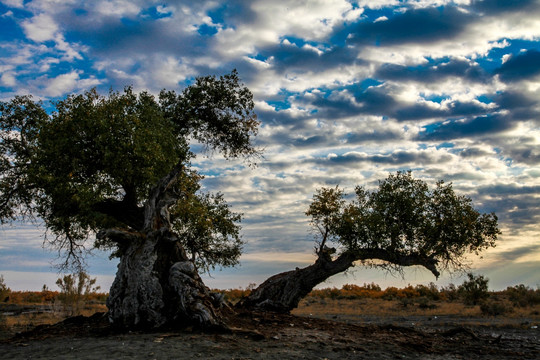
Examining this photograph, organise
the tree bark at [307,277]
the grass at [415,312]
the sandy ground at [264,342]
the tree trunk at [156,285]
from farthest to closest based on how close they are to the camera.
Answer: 1. the grass at [415,312]
2. the tree bark at [307,277]
3. the tree trunk at [156,285]
4. the sandy ground at [264,342]

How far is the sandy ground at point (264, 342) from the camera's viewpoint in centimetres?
1211

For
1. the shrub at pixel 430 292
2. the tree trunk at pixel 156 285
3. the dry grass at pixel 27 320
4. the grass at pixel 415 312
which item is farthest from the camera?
the shrub at pixel 430 292

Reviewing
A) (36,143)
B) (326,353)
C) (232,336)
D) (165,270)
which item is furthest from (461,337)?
(36,143)

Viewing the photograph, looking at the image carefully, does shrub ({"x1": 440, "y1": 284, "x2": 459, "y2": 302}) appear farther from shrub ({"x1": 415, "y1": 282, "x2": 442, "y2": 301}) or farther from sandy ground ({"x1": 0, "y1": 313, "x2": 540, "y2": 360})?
sandy ground ({"x1": 0, "y1": 313, "x2": 540, "y2": 360})

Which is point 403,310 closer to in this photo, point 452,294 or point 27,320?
point 452,294

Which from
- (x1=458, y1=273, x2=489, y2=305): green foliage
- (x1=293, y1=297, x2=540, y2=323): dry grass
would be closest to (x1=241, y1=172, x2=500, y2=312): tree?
(x1=293, y1=297, x2=540, y2=323): dry grass

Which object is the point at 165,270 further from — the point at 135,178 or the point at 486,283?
the point at 486,283

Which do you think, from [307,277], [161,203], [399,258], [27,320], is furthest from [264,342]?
[27,320]

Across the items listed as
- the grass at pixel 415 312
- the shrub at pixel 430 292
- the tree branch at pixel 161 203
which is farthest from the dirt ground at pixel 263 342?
the shrub at pixel 430 292

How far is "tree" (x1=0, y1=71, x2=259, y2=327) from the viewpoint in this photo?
16141mm

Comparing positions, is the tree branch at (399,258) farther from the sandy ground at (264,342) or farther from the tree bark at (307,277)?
the sandy ground at (264,342)

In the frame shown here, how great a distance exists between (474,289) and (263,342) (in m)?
28.3

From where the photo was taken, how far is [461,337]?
1811cm

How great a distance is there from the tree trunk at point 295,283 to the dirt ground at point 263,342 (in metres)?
2.66
